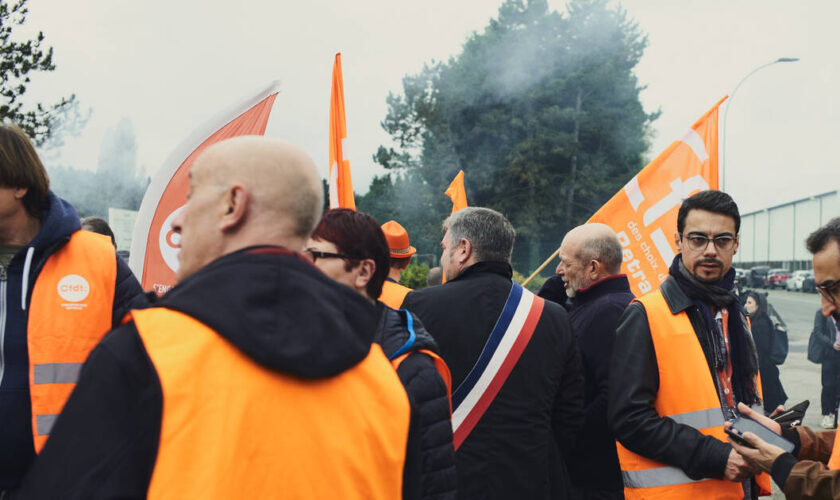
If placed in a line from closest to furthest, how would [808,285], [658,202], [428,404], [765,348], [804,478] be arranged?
[428,404], [804,478], [658,202], [765,348], [808,285]

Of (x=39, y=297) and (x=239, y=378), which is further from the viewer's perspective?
(x=39, y=297)

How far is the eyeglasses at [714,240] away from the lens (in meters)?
2.86

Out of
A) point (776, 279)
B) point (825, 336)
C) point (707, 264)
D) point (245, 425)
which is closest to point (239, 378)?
point (245, 425)

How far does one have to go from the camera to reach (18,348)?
2.25m

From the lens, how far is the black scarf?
2758 mm

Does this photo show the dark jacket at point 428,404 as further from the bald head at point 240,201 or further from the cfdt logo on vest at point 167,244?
the cfdt logo on vest at point 167,244

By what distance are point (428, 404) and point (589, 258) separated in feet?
5.90

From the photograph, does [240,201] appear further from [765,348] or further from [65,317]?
[765,348]

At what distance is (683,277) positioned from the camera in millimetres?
2834

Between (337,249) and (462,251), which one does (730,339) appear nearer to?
(462,251)

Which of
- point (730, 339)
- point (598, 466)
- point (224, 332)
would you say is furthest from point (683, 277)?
point (224, 332)

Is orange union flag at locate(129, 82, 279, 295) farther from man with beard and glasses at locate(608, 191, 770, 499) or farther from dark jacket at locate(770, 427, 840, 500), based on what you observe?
dark jacket at locate(770, 427, 840, 500)

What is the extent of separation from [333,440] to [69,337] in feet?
4.77

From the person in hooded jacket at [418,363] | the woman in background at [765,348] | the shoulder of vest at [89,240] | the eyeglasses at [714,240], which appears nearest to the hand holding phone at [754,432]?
the eyeglasses at [714,240]
